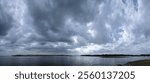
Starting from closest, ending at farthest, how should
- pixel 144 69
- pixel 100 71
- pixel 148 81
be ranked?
pixel 148 81 → pixel 100 71 → pixel 144 69

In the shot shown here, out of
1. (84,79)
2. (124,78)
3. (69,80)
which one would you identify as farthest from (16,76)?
(124,78)

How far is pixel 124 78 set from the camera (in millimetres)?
8422

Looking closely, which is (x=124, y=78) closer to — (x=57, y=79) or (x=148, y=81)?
(x=148, y=81)

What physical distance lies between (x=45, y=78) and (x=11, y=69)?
63.8 inches

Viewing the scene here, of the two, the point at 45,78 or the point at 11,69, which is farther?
the point at 11,69

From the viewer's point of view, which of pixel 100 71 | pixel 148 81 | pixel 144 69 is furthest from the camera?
pixel 144 69

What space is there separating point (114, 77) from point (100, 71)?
0.56 meters

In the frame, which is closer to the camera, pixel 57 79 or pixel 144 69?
pixel 57 79

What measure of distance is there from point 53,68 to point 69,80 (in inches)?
37.9

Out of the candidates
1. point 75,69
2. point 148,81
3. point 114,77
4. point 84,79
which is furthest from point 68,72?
point 148,81

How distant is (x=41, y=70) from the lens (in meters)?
8.89

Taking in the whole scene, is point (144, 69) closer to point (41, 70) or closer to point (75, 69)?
point (75, 69)

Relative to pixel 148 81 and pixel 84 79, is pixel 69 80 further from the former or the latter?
pixel 148 81

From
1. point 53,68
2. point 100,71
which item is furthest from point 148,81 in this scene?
point 53,68
